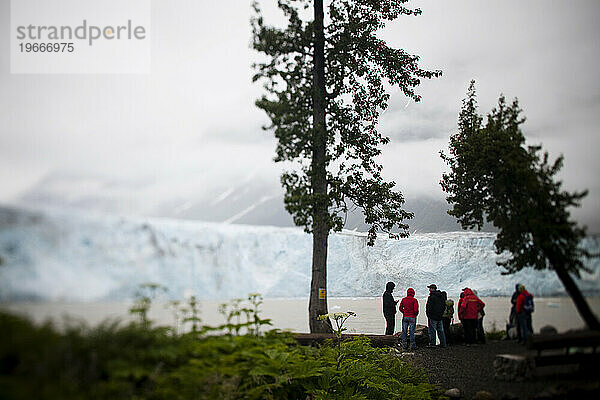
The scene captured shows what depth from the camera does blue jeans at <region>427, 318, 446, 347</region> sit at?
5832 mm

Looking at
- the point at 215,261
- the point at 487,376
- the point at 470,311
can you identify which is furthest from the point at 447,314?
the point at 215,261

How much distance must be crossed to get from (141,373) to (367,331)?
417cm

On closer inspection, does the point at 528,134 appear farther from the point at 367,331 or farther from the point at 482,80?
the point at 367,331

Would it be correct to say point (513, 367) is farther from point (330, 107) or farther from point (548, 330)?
point (330, 107)

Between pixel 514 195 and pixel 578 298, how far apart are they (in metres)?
0.94

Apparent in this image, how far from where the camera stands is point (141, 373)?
9.39 feet

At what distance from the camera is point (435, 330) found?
5.93 metres

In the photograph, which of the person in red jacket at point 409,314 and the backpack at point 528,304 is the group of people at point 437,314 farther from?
the backpack at point 528,304

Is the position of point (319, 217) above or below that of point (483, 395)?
above

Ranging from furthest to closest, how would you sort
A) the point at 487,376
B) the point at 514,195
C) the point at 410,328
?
1. the point at 410,328
2. the point at 487,376
3. the point at 514,195

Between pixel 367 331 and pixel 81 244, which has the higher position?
pixel 81 244

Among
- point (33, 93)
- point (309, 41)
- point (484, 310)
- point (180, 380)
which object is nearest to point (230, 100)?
point (309, 41)

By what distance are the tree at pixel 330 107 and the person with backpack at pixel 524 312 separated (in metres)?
2.13

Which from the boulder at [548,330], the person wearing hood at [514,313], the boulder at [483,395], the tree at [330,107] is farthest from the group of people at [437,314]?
the boulder at [548,330]
